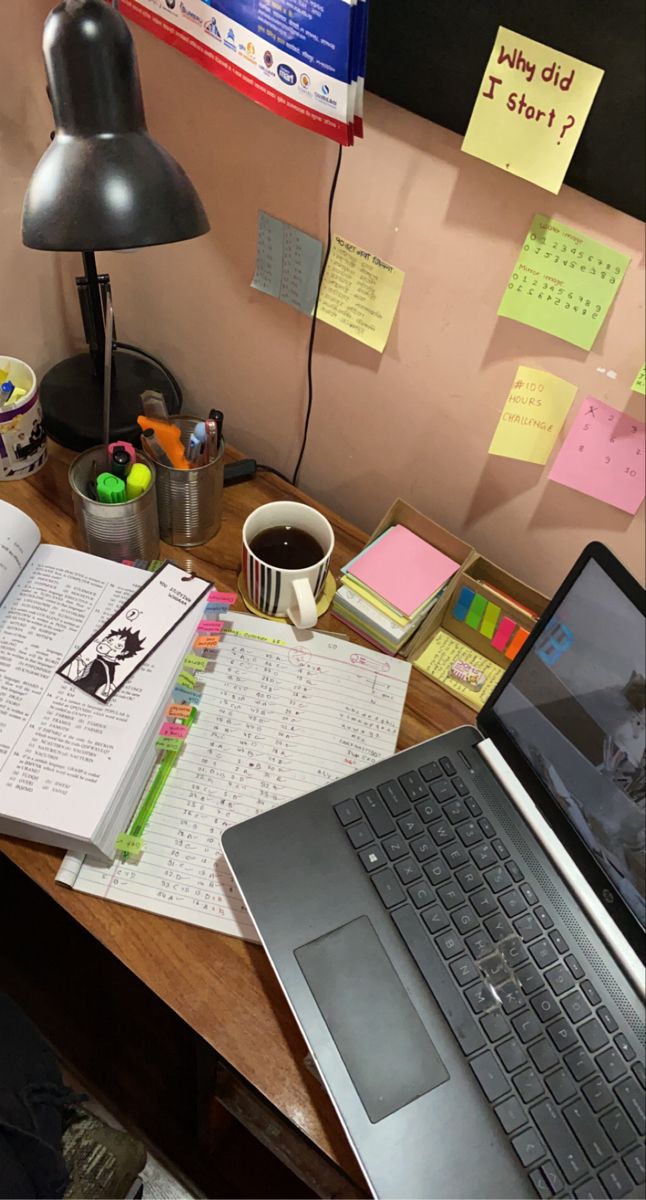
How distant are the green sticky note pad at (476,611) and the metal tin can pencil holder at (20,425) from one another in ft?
1.80

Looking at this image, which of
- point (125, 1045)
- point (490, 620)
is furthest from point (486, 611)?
point (125, 1045)

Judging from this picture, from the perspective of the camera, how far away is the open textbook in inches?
25.5

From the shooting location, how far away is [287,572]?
2.61 feet

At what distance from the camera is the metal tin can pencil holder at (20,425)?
87 cm

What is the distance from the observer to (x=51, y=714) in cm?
69

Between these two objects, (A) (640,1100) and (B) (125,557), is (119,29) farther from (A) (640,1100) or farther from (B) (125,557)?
(A) (640,1100)

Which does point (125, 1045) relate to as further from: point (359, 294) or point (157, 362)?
point (359, 294)

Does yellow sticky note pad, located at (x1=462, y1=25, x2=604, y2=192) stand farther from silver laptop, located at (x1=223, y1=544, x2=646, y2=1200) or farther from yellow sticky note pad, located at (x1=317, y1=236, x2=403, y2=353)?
silver laptop, located at (x1=223, y1=544, x2=646, y2=1200)

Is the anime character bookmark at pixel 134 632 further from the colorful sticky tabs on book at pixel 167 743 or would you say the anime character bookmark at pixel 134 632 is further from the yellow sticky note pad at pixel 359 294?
the yellow sticky note pad at pixel 359 294

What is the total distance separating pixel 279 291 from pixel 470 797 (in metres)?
0.57

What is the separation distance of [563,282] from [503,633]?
1.15 feet

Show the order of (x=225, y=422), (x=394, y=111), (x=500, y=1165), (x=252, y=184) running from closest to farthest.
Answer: (x=500, y=1165)
(x=394, y=111)
(x=252, y=184)
(x=225, y=422)

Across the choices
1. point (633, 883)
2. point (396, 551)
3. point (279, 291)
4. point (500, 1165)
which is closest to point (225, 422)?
point (279, 291)

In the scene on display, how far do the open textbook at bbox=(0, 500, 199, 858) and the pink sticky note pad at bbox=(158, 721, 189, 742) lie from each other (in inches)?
0.6
